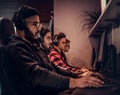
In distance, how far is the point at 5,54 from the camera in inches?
56.9

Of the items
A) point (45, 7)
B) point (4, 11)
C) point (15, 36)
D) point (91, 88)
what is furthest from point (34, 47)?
point (4, 11)

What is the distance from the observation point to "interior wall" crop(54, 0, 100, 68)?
4117 millimetres

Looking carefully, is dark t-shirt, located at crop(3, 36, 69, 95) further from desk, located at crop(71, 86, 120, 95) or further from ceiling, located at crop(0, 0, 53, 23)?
ceiling, located at crop(0, 0, 53, 23)

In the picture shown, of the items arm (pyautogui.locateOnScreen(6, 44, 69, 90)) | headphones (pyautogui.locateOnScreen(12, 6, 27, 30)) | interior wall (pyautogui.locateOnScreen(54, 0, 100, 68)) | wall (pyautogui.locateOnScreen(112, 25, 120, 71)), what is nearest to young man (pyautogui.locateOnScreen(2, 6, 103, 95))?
arm (pyautogui.locateOnScreen(6, 44, 69, 90))

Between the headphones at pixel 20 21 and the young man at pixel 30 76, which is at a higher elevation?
the headphones at pixel 20 21

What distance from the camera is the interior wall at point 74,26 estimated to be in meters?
4.12

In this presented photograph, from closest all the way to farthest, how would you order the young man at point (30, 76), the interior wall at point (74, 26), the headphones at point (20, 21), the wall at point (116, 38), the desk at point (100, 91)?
the desk at point (100, 91)
the young man at point (30, 76)
the headphones at point (20, 21)
the wall at point (116, 38)
the interior wall at point (74, 26)

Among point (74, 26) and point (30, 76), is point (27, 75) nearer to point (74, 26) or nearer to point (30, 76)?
point (30, 76)

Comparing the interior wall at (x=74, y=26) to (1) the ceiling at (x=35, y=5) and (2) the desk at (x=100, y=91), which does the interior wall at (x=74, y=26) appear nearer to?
(1) the ceiling at (x=35, y=5)

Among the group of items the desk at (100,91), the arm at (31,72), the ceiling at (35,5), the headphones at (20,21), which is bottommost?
the desk at (100,91)

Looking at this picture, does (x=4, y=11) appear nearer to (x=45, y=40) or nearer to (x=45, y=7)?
(x=45, y=7)

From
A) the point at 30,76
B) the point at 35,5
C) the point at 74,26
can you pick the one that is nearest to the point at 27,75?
the point at 30,76

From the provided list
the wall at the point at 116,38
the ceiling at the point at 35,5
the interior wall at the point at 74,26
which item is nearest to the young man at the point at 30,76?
the wall at the point at 116,38

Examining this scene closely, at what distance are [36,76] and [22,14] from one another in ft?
1.47
